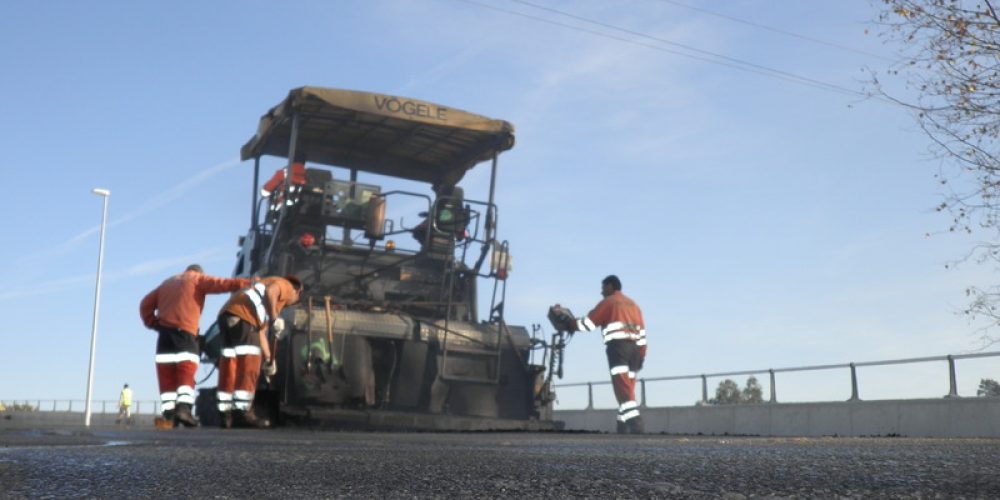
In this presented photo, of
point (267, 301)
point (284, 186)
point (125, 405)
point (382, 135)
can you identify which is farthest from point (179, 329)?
point (125, 405)

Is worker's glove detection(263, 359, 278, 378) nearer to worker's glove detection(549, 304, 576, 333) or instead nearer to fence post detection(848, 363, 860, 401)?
worker's glove detection(549, 304, 576, 333)

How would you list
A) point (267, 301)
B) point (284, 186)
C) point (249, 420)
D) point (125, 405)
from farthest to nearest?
point (125, 405) → point (284, 186) → point (249, 420) → point (267, 301)

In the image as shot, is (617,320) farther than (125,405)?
No

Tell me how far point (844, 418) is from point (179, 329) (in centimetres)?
714

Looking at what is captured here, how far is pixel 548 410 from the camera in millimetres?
11680

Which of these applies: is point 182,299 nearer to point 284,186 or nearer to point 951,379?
point 284,186

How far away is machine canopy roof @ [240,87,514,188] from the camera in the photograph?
1145cm

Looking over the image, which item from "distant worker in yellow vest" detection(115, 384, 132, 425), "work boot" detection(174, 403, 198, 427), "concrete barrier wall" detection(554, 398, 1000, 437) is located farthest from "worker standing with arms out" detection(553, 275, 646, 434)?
"distant worker in yellow vest" detection(115, 384, 132, 425)

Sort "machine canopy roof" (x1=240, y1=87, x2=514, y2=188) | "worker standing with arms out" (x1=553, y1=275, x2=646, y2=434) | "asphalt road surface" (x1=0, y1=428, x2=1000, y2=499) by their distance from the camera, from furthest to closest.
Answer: "worker standing with arms out" (x1=553, y1=275, x2=646, y2=434) < "machine canopy roof" (x1=240, y1=87, x2=514, y2=188) < "asphalt road surface" (x1=0, y1=428, x2=1000, y2=499)

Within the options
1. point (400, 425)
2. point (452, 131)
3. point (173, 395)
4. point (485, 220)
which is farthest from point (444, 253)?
point (173, 395)

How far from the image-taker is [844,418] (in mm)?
12398

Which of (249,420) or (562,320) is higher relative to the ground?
(562,320)

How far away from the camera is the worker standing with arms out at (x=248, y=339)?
10297mm

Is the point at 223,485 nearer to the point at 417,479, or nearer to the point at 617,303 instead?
the point at 417,479
